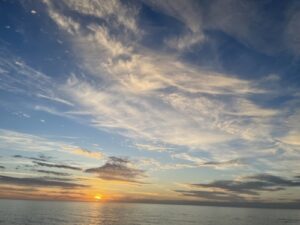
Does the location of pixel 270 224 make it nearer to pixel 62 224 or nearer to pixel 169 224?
pixel 169 224

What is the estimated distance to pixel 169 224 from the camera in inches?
5335

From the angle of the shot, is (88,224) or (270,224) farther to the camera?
(270,224)

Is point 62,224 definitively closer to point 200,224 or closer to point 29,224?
point 29,224

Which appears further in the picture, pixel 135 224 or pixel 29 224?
pixel 135 224

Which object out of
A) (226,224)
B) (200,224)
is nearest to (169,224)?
(200,224)

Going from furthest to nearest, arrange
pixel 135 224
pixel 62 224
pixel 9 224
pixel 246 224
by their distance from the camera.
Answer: pixel 246 224 → pixel 135 224 → pixel 62 224 → pixel 9 224

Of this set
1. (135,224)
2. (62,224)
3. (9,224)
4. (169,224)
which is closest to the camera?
(9,224)

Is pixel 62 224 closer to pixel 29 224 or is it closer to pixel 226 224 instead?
pixel 29 224

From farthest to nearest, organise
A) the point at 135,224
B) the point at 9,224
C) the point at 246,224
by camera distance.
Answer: the point at 246,224, the point at 135,224, the point at 9,224

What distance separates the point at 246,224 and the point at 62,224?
282 ft

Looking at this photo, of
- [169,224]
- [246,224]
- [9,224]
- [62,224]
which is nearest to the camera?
[9,224]

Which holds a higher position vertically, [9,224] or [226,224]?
[226,224]

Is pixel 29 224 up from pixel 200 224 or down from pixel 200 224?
down

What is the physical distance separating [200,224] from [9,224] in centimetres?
8250
